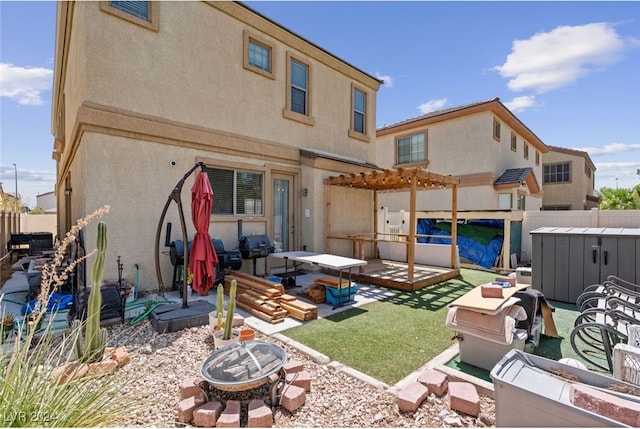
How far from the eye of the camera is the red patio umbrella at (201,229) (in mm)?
5680

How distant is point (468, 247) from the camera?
464 inches

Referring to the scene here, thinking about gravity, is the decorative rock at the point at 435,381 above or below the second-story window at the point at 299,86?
below

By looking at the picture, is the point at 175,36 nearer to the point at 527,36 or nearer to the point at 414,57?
the point at 414,57

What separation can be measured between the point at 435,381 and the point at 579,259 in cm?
557

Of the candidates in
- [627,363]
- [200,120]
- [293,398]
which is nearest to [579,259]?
[627,363]

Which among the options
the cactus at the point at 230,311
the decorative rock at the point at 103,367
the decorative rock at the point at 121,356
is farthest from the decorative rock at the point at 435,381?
the decorative rock at the point at 121,356

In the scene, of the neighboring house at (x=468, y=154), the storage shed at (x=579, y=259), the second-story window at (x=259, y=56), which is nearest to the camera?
the storage shed at (x=579, y=259)

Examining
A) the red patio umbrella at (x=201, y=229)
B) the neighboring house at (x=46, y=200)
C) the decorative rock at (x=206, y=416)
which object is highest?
the neighboring house at (x=46, y=200)

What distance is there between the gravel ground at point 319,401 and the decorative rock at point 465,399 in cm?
5

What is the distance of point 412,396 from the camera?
303 cm

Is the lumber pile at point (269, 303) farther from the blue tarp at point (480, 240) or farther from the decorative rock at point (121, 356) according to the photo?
the blue tarp at point (480, 240)

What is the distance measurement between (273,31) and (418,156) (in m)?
10.8

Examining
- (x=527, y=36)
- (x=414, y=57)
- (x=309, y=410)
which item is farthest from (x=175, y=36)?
(x=527, y=36)

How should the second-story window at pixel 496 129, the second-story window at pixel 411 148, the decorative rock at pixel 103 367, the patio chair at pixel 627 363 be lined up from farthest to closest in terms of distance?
the second-story window at pixel 411 148
the second-story window at pixel 496 129
the decorative rock at pixel 103 367
the patio chair at pixel 627 363
